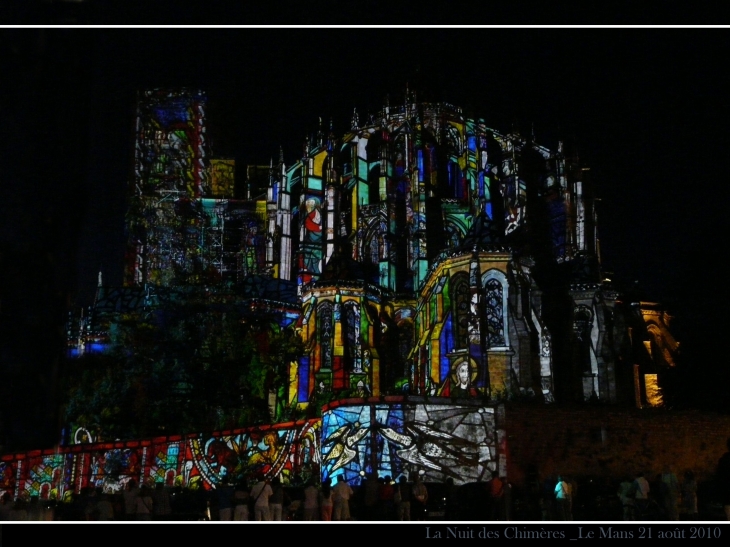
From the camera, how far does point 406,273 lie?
134 feet

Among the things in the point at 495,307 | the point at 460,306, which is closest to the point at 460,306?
the point at 460,306

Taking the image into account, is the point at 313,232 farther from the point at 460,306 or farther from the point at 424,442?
the point at 424,442

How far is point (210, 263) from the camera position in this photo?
42281 mm

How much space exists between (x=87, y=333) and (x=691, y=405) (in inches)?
913

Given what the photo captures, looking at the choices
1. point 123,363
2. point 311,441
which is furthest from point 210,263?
point 311,441

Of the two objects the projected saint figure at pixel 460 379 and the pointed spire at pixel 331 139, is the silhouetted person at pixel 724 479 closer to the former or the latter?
the projected saint figure at pixel 460 379

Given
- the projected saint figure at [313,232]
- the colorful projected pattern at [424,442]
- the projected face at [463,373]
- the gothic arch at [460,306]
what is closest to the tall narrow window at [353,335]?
the gothic arch at [460,306]

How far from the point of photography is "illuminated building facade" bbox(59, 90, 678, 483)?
24922 mm

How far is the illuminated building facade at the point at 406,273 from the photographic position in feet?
81.8

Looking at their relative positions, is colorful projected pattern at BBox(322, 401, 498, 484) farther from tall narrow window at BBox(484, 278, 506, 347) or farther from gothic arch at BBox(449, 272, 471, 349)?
gothic arch at BBox(449, 272, 471, 349)

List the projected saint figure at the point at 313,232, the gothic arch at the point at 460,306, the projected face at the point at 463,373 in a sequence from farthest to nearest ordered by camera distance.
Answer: the projected saint figure at the point at 313,232 < the gothic arch at the point at 460,306 < the projected face at the point at 463,373

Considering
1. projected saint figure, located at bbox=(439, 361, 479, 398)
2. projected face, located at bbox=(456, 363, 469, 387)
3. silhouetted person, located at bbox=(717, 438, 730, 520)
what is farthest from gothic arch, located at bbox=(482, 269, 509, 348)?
silhouetted person, located at bbox=(717, 438, 730, 520)

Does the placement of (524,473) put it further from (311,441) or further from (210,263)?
(210,263)

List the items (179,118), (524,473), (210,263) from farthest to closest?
(179,118), (210,263), (524,473)
